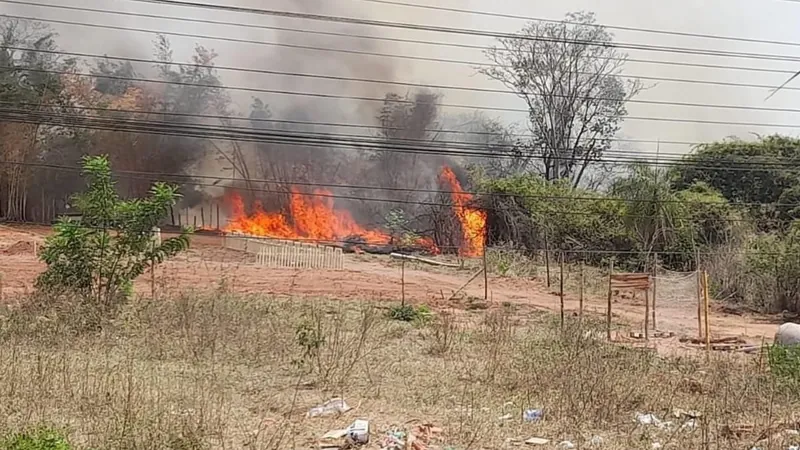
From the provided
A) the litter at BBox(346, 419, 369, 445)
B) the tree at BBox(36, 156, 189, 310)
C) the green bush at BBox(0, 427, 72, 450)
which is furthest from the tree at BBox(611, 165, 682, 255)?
the green bush at BBox(0, 427, 72, 450)

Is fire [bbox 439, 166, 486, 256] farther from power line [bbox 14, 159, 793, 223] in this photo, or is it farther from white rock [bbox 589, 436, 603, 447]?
white rock [bbox 589, 436, 603, 447]

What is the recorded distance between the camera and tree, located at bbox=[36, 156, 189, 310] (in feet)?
35.5

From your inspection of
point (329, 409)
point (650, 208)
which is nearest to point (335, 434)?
point (329, 409)

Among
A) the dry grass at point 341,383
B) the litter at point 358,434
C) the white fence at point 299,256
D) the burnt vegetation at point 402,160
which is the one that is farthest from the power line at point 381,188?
the litter at point 358,434

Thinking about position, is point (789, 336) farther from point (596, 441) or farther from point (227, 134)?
point (227, 134)

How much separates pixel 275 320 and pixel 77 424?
577 centimetres

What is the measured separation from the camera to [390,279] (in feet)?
64.1

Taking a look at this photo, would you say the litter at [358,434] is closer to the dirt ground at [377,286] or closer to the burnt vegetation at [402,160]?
the dirt ground at [377,286]

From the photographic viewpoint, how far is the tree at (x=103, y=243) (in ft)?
35.5

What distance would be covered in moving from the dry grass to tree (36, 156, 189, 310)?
64 centimetres

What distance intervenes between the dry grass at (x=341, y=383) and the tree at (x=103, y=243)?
0.64m

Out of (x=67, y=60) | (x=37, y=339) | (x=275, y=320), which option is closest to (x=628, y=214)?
(x=275, y=320)

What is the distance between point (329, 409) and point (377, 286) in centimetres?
1118

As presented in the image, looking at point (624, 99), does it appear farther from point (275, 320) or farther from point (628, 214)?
point (275, 320)
